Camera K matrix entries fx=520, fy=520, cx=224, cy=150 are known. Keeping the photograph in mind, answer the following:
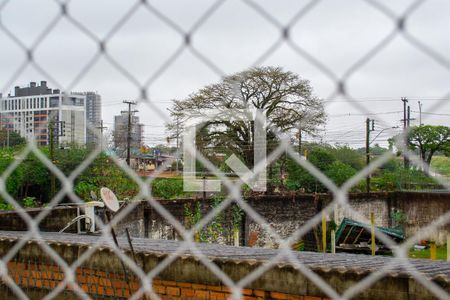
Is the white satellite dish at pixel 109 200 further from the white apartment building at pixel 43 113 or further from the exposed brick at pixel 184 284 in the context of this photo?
the exposed brick at pixel 184 284

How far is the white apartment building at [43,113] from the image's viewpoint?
0.93m

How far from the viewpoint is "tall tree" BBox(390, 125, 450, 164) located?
0.65 meters

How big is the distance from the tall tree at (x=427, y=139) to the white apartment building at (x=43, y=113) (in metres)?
0.54

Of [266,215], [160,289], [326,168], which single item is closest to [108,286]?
[160,289]

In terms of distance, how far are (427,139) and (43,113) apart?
68 cm

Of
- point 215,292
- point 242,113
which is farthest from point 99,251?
point 242,113

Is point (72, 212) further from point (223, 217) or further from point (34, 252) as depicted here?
point (223, 217)

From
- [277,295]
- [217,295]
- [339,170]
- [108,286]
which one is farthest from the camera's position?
[108,286]

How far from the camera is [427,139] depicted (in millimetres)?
732

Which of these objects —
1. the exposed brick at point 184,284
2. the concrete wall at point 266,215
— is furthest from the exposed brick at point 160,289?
the concrete wall at point 266,215

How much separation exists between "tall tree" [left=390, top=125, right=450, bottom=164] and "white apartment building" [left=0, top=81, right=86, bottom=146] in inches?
21.4

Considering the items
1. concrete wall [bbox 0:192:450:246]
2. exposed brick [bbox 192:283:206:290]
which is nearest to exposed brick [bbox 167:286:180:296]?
exposed brick [bbox 192:283:206:290]

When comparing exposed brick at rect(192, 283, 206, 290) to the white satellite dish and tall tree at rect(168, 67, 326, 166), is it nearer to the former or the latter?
the white satellite dish

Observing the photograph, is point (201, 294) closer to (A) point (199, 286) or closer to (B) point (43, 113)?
(A) point (199, 286)
